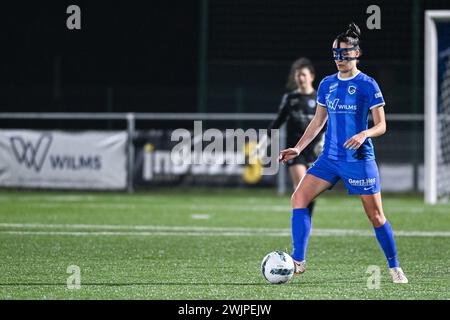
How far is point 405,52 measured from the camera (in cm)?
2438

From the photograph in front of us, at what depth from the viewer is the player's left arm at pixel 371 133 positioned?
8531 mm

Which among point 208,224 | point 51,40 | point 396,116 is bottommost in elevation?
point 208,224

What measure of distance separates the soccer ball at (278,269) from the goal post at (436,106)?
1000cm

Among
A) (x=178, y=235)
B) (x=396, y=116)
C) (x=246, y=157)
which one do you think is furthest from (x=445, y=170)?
(x=178, y=235)

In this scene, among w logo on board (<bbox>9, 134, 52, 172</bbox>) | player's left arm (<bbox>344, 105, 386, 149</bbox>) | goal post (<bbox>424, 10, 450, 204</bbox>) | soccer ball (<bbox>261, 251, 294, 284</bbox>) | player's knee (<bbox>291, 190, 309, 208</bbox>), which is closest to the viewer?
player's left arm (<bbox>344, 105, 386, 149</bbox>)

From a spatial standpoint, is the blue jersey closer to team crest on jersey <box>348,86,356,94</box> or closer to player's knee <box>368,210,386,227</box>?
team crest on jersey <box>348,86,356,94</box>

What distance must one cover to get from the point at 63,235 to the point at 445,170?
10035 mm

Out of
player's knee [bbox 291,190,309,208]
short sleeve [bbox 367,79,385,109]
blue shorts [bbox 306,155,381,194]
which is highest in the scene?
short sleeve [bbox 367,79,385,109]

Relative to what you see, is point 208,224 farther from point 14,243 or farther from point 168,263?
point 168,263

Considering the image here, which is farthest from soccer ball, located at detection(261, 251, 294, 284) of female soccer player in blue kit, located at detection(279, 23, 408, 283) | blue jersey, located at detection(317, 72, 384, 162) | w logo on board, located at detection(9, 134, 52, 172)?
w logo on board, located at detection(9, 134, 52, 172)

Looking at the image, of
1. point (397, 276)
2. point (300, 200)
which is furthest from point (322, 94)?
point (397, 276)

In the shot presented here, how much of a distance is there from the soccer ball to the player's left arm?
1.09 metres

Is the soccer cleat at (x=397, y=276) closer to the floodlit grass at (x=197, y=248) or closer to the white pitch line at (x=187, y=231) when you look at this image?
the floodlit grass at (x=197, y=248)

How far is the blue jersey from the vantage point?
29.2ft
